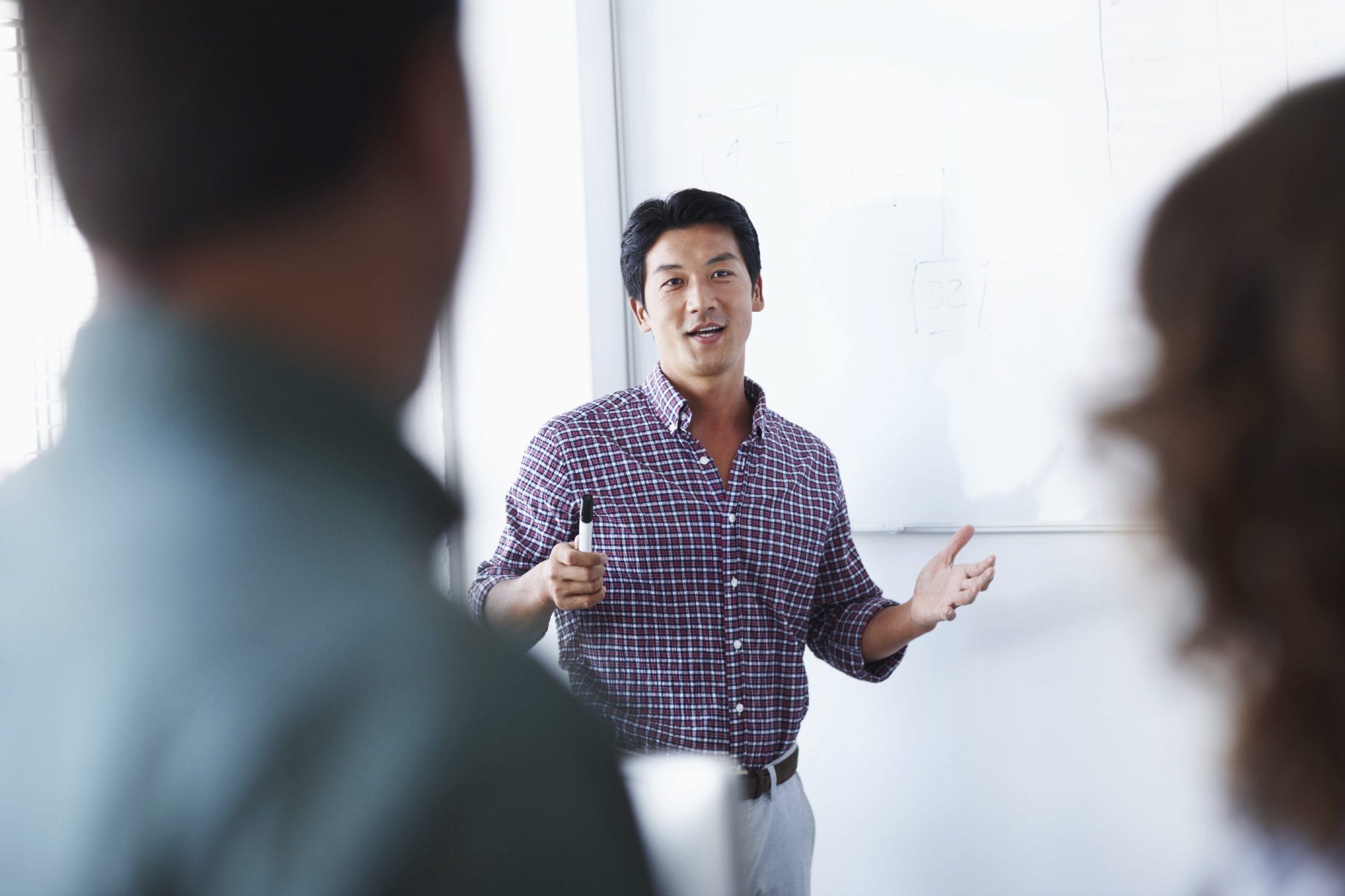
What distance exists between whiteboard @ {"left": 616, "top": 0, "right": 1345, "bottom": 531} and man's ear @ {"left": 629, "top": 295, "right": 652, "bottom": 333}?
0.37 meters

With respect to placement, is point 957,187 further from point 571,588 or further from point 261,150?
point 261,150

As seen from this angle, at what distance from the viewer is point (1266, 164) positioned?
0.61 m

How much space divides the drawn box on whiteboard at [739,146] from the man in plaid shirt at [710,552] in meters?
0.38

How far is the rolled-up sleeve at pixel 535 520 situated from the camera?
176cm

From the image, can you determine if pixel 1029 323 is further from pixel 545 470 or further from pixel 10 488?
pixel 10 488

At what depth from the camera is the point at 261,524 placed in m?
0.27

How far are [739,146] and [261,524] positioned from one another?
6.93ft

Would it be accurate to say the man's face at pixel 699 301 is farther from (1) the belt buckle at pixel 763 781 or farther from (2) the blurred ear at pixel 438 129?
(2) the blurred ear at pixel 438 129

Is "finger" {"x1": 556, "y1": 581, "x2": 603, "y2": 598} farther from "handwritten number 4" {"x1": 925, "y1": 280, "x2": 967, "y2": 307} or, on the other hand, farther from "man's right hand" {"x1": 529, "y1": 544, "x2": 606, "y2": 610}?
"handwritten number 4" {"x1": 925, "y1": 280, "x2": 967, "y2": 307}

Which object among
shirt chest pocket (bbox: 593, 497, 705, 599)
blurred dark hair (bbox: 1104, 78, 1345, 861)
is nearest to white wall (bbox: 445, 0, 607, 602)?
shirt chest pocket (bbox: 593, 497, 705, 599)

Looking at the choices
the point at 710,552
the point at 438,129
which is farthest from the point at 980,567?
the point at 438,129

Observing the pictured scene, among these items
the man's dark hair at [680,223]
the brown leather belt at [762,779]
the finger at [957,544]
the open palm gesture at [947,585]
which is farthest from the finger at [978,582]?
the man's dark hair at [680,223]

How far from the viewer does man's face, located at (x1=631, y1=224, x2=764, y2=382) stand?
5.99ft

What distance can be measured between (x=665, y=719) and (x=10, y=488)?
1400 millimetres
